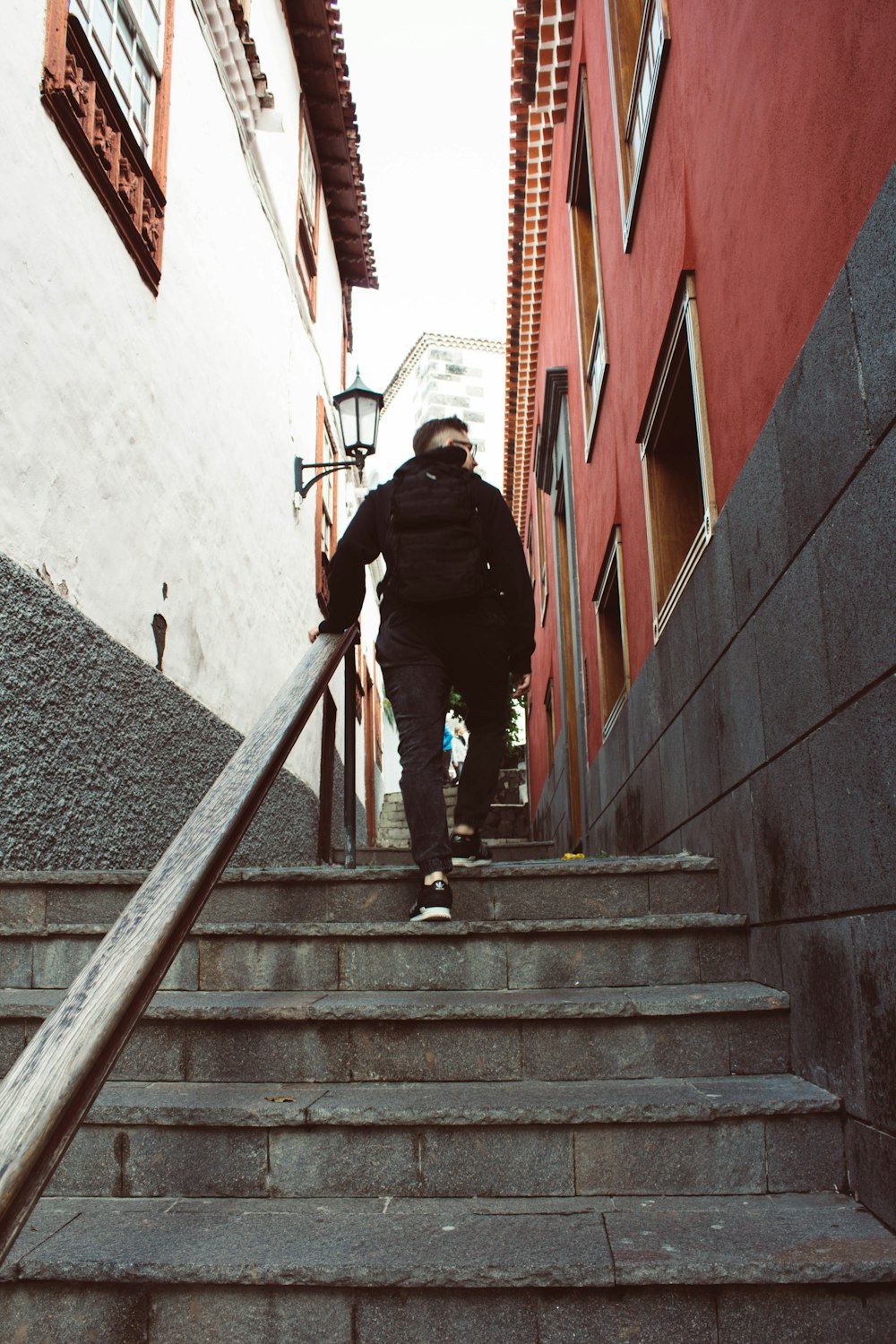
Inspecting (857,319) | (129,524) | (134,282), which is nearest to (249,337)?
(134,282)

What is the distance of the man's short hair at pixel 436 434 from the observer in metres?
3.41

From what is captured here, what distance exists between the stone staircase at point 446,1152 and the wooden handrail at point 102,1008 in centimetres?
49

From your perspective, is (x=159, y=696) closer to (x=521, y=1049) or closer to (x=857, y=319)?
(x=521, y=1049)

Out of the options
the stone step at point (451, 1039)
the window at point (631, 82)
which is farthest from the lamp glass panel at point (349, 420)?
the stone step at point (451, 1039)

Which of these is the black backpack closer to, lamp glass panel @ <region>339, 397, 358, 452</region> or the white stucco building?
the white stucco building

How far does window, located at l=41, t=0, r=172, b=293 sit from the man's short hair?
7.24 ft

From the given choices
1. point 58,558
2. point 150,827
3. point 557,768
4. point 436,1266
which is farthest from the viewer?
point 557,768

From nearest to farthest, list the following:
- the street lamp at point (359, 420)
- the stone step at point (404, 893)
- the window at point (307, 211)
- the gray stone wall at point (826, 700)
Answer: the gray stone wall at point (826, 700)
the stone step at point (404, 893)
the street lamp at point (359, 420)
the window at point (307, 211)

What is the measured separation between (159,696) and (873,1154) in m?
3.95

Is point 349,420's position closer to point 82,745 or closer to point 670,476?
point 670,476

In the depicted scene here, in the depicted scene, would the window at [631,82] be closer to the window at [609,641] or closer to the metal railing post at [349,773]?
the window at [609,641]

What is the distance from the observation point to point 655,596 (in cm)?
480

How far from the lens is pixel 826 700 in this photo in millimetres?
2074

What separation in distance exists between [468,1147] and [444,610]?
5.54ft
